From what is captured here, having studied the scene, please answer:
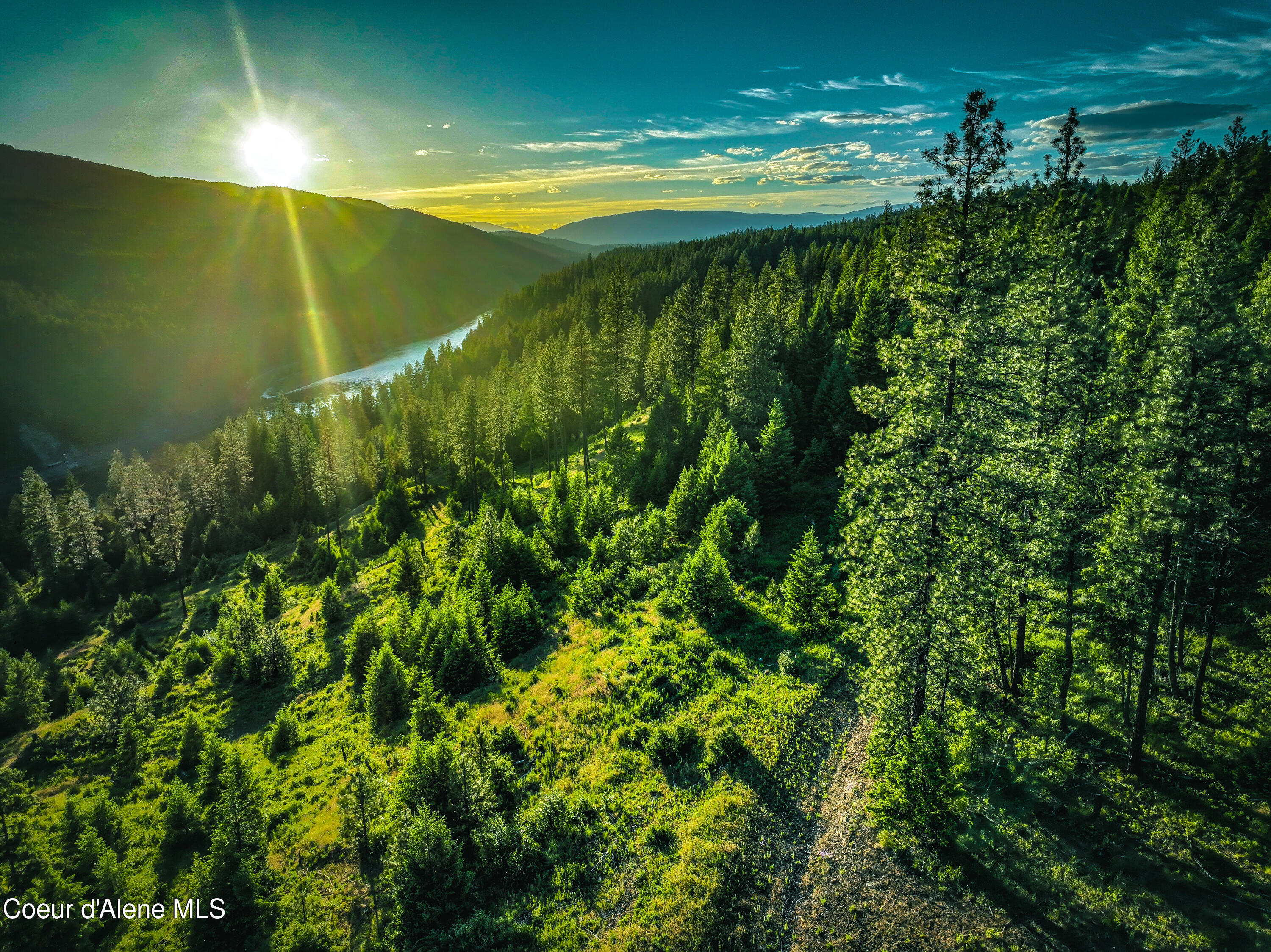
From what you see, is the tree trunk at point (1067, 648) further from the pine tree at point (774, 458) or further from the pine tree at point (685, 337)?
the pine tree at point (685, 337)

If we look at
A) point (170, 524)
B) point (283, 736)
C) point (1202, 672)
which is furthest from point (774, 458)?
point (170, 524)

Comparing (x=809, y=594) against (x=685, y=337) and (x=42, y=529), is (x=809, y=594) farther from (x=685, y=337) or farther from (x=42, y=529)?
(x=42, y=529)

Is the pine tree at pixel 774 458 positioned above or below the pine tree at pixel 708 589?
above

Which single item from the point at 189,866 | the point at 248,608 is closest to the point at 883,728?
the point at 189,866

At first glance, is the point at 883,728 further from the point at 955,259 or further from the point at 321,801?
the point at 321,801

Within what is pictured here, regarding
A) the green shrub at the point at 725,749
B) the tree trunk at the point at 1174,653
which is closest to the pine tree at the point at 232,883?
the green shrub at the point at 725,749

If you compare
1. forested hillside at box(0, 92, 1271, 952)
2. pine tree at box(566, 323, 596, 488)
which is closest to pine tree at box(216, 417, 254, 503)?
forested hillside at box(0, 92, 1271, 952)
